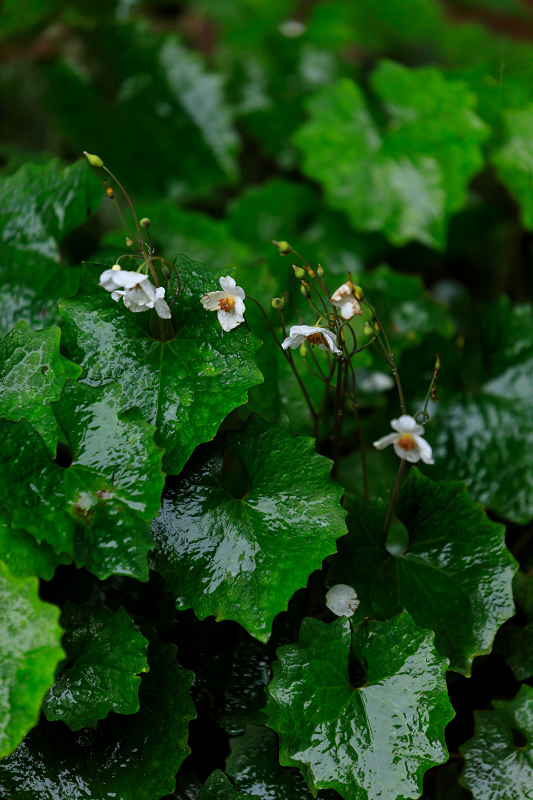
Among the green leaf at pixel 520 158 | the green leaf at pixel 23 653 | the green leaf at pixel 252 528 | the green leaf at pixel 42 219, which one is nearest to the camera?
the green leaf at pixel 23 653

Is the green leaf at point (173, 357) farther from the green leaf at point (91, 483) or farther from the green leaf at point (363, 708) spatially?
the green leaf at point (363, 708)

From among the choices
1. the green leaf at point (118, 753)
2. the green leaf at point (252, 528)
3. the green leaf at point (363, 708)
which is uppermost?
the green leaf at point (252, 528)

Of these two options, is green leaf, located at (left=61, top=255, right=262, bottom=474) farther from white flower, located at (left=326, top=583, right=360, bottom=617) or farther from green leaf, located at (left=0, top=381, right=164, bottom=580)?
white flower, located at (left=326, top=583, right=360, bottom=617)

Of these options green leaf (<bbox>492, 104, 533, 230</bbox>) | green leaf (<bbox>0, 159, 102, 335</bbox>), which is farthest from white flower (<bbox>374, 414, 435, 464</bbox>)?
green leaf (<bbox>492, 104, 533, 230</bbox>)

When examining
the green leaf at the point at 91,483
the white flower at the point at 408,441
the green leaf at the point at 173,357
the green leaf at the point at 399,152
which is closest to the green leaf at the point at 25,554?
the green leaf at the point at 91,483

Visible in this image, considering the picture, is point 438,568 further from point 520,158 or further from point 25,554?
point 520,158

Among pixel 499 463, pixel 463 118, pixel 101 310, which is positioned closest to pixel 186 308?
pixel 101 310
